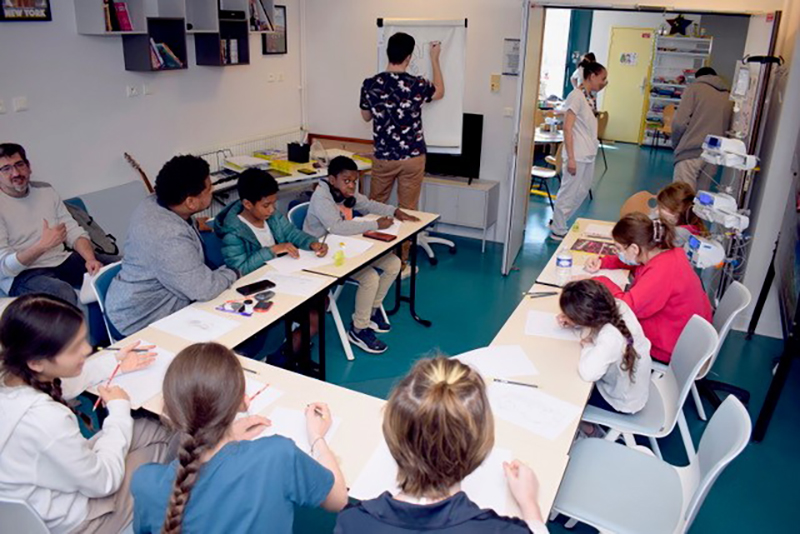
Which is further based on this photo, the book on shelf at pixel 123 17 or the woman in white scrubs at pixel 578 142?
the woman in white scrubs at pixel 578 142

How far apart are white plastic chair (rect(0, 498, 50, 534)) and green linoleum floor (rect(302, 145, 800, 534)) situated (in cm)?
118

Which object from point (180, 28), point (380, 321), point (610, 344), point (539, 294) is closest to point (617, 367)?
point (610, 344)

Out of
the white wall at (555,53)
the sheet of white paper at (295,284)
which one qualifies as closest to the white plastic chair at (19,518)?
the sheet of white paper at (295,284)

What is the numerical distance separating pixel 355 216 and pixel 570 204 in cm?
270

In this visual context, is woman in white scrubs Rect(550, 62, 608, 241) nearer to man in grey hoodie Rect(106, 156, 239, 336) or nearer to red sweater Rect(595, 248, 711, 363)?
red sweater Rect(595, 248, 711, 363)

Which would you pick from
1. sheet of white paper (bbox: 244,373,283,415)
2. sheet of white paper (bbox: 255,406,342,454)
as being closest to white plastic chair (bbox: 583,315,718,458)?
sheet of white paper (bbox: 255,406,342,454)

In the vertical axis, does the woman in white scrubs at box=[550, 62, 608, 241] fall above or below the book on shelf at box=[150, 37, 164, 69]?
below

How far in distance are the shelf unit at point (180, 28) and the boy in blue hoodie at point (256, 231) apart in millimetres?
1818

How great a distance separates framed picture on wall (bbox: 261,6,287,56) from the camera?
6.05 m

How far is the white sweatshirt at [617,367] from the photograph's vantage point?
243 centimetres

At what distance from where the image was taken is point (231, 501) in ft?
4.98

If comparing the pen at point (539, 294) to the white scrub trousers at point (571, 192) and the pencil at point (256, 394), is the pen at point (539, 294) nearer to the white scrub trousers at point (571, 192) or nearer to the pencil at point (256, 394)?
the pencil at point (256, 394)

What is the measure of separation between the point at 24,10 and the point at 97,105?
773 millimetres


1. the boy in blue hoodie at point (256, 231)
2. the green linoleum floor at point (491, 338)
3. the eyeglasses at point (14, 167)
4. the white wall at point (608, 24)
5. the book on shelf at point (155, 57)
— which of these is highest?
the white wall at point (608, 24)
